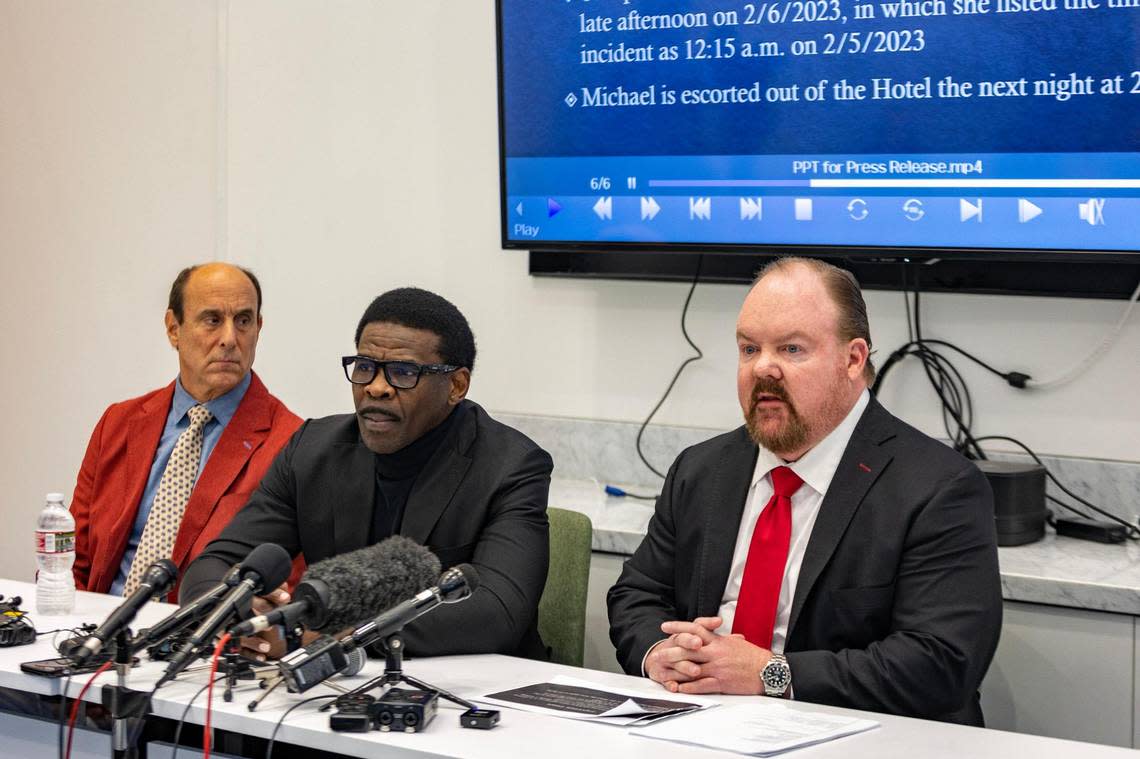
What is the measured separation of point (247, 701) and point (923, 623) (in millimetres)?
1259

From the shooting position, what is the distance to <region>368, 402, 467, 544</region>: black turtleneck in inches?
125

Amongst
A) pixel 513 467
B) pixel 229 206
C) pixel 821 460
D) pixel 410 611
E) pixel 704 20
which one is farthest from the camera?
pixel 229 206

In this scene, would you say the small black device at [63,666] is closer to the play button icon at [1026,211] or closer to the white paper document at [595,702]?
the white paper document at [595,702]

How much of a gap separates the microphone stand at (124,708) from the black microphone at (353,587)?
0.34 m

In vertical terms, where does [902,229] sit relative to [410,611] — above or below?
above

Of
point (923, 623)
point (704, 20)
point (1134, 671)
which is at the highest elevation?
point (704, 20)

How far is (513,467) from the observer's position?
3.16 m

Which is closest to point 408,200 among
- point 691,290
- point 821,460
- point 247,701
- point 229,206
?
point 229,206

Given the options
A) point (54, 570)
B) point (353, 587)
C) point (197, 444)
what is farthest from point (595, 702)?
point (197, 444)

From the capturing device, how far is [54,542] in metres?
3.08

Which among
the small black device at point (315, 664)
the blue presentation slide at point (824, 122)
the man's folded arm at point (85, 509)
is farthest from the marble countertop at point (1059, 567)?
the small black device at point (315, 664)

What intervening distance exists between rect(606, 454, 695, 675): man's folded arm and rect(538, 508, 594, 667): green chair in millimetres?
226

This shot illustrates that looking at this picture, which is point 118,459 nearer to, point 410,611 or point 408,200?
point 408,200

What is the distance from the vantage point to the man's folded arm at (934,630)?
2625 mm
